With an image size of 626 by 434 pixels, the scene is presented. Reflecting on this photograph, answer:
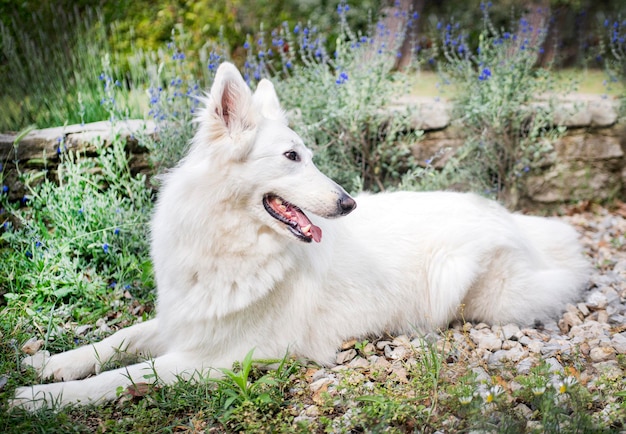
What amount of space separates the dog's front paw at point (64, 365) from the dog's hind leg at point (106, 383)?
0.68 feet

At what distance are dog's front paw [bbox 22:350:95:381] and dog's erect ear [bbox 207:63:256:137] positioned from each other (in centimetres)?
139

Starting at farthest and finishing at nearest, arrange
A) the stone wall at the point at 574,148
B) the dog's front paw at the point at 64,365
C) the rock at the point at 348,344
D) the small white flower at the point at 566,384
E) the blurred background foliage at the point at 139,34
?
1. the stone wall at the point at 574,148
2. the blurred background foliage at the point at 139,34
3. the rock at the point at 348,344
4. the dog's front paw at the point at 64,365
5. the small white flower at the point at 566,384

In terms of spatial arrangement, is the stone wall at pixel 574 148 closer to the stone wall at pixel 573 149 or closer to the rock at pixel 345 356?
the stone wall at pixel 573 149

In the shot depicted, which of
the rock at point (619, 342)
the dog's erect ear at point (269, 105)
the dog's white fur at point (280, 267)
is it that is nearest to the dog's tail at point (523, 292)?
the dog's white fur at point (280, 267)

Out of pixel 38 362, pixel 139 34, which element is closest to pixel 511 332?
pixel 38 362

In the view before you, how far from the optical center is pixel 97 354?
2.90 m

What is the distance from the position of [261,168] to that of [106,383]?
122 cm

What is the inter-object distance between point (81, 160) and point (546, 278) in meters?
3.26

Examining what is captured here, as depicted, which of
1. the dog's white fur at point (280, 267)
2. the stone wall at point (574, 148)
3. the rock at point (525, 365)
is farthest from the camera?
the stone wall at point (574, 148)

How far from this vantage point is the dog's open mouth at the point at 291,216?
2.64 meters

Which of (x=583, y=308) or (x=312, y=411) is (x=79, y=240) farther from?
(x=583, y=308)

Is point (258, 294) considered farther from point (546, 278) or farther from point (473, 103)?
point (473, 103)

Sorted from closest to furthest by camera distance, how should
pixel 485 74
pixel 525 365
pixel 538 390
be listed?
pixel 538 390 < pixel 525 365 < pixel 485 74

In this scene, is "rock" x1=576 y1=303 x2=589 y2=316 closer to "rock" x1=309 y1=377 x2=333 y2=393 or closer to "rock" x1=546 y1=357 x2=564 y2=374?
"rock" x1=546 y1=357 x2=564 y2=374
